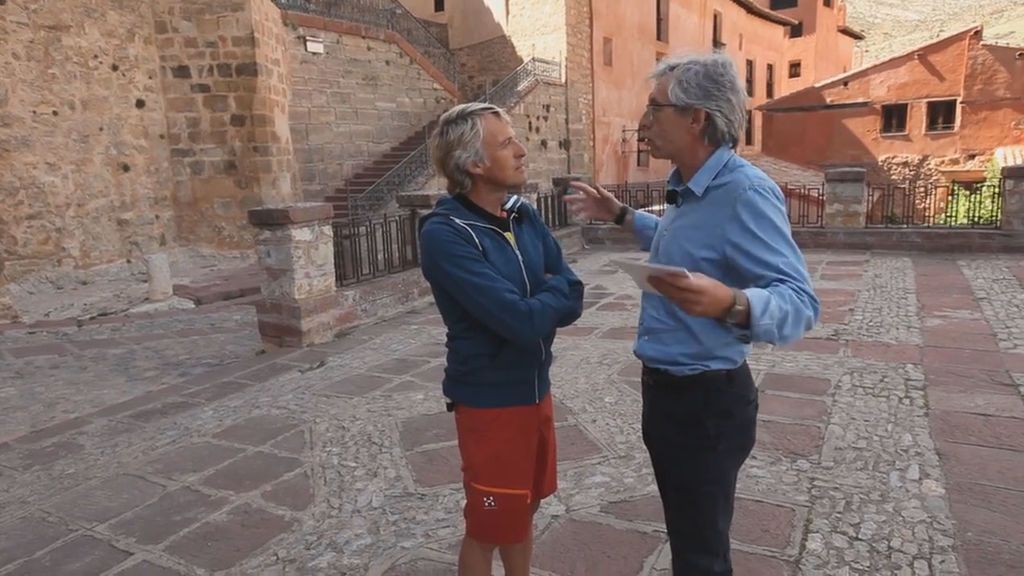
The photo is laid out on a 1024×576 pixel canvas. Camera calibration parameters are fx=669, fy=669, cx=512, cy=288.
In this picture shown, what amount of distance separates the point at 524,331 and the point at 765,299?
60 cm

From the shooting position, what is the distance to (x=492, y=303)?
1698mm

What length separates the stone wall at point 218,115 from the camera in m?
10.9

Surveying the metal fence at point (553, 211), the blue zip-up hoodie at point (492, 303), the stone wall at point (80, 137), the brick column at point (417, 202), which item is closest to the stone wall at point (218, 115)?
the stone wall at point (80, 137)

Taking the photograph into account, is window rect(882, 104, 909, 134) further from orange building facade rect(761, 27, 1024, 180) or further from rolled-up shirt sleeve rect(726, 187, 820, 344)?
rolled-up shirt sleeve rect(726, 187, 820, 344)

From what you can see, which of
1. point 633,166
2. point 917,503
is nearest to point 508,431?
point 917,503

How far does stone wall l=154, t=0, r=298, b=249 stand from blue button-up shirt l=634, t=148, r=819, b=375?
1064cm

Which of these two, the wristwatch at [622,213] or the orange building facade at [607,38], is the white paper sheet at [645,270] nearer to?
the wristwatch at [622,213]

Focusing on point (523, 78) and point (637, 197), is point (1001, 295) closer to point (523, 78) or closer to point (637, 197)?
point (637, 197)

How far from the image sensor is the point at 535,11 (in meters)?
18.2

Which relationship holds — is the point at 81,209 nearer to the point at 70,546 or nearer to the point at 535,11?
the point at 70,546

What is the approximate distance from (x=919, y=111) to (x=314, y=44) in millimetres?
18519

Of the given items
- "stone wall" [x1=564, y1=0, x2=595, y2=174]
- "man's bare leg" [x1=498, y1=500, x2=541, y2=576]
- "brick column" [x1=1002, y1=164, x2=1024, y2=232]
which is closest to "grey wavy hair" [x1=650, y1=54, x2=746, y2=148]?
"man's bare leg" [x1=498, y1=500, x2=541, y2=576]

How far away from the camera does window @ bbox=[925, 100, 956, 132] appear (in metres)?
20.7

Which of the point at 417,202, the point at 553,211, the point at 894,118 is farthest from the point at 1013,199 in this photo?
the point at 894,118
